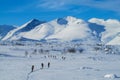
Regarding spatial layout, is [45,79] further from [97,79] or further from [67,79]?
[97,79]

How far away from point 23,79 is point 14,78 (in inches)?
60.4

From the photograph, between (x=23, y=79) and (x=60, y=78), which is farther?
(x=60, y=78)

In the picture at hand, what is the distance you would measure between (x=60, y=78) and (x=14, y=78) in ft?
17.6

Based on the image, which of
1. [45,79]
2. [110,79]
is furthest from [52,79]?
[110,79]

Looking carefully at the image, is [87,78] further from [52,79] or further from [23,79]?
[23,79]

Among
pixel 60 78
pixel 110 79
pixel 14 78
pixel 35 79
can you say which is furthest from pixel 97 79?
pixel 14 78

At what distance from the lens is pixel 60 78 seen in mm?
37750

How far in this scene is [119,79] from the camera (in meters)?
37.0

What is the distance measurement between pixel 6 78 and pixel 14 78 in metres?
0.90

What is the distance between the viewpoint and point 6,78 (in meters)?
36.4

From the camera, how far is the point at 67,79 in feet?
121

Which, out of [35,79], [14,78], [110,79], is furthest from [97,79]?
[14,78]

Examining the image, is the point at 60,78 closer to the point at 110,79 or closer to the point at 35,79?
the point at 35,79

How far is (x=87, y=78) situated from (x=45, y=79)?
5.02 meters
